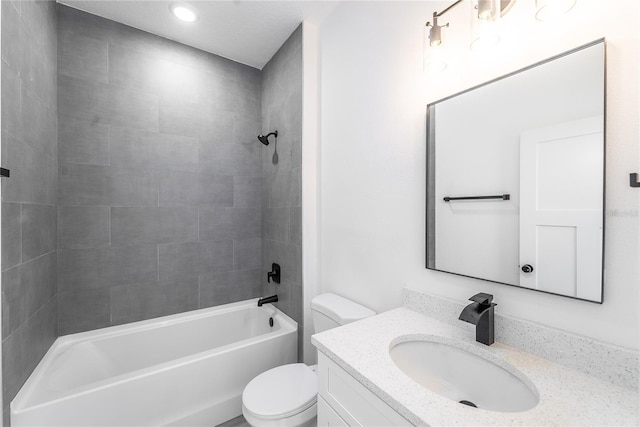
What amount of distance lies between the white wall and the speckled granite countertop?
0.47ft

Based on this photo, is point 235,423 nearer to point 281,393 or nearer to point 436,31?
point 281,393

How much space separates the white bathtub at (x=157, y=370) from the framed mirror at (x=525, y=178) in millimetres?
1393

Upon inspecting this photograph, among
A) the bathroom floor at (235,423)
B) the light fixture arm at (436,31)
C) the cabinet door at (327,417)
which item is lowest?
the bathroom floor at (235,423)

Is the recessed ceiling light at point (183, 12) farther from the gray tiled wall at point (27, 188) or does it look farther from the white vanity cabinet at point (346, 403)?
the white vanity cabinet at point (346, 403)

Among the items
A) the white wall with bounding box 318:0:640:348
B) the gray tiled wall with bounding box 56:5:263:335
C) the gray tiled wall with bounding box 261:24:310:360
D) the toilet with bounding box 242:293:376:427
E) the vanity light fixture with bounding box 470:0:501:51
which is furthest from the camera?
the gray tiled wall with bounding box 261:24:310:360

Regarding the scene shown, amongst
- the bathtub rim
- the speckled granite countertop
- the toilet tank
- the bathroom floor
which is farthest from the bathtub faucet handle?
the speckled granite countertop

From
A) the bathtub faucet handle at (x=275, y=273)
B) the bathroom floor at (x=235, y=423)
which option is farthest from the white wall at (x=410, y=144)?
the bathroom floor at (x=235, y=423)

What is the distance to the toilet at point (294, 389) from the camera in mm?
1262

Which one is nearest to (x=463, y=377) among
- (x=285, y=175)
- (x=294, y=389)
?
(x=294, y=389)

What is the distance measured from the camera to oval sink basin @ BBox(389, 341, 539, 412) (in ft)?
2.66

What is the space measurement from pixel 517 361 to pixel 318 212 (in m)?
1.39

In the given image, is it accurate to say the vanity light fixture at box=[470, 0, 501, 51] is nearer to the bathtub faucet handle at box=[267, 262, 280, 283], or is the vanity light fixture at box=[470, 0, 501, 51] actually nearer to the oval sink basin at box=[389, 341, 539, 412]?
the oval sink basin at box=[389, 341, 539, 412]

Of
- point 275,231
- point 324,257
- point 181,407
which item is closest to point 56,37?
point 275,231

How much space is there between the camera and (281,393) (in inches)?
54.7
